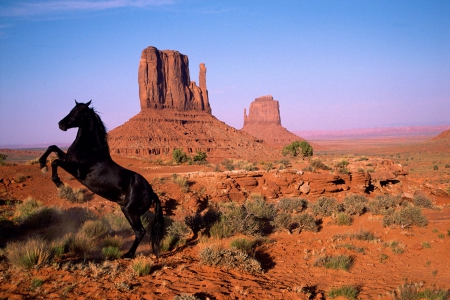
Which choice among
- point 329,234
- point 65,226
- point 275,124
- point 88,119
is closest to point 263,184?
point 329,234

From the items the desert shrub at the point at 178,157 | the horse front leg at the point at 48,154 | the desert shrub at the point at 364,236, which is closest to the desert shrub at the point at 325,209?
the desert shrub at the point at 364,236

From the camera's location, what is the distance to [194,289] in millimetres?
5719

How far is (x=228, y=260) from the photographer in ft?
23.6

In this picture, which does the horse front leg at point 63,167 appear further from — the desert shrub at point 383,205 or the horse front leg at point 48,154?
the desert shrub at point 383,205

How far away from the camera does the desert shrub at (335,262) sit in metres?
8.14

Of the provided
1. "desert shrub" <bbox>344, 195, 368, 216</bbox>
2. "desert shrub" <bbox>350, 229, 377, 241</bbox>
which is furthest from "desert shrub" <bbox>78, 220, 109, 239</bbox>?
"desert shrub" <bbox>344, 195, 368, 216</bbox>

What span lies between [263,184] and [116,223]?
1308cm

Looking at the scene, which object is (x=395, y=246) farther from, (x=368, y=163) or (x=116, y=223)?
(x=368, y=163)

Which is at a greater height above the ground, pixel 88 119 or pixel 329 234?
pixel 88 119

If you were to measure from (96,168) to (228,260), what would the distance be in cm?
325

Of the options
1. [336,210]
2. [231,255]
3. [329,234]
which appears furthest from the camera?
[336,210]

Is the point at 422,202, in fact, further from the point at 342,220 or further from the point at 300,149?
the point at 300,149

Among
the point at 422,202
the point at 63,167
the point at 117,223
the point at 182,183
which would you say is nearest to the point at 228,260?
the point at 63,167

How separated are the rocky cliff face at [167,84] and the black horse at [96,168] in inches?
3328
